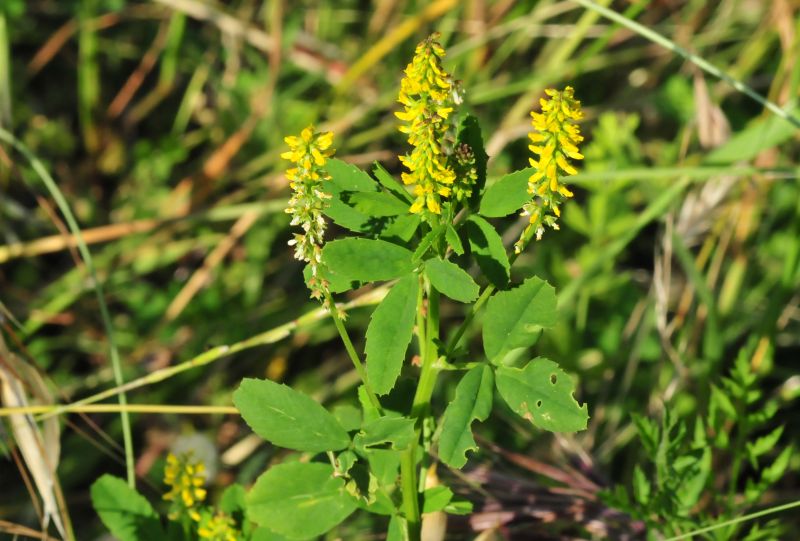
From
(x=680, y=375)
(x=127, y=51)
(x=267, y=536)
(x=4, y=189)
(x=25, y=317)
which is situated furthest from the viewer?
(x=127, y=51)

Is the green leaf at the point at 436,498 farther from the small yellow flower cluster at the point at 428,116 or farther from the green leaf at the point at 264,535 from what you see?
the small yellow flower cluster at the point at 428,116

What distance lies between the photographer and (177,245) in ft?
8.64

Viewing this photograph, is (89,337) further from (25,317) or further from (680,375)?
(680,375)

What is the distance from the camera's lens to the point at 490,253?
119 centimetres

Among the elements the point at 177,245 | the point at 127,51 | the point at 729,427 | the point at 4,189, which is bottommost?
the point at 729,427

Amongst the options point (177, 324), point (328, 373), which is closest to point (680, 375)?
point (328, 373)

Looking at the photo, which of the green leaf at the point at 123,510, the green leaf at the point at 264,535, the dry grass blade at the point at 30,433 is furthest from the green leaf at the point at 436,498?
the dry grass blade at the point at 30,433

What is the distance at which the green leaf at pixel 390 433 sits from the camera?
115 cm

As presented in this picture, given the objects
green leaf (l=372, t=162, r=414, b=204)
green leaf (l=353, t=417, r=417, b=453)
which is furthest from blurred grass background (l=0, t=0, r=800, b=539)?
green leaf (l=372, t=162, r=414, b=204)

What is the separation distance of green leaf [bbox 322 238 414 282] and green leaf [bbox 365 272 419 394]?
0.03 m

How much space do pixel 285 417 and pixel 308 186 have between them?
0.34 m

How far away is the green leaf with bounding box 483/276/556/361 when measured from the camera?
3.89ft

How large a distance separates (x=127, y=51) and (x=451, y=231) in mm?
2259

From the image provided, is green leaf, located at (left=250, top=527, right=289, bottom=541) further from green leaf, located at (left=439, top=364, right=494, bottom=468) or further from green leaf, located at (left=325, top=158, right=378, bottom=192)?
green leaf, located at (left=325, top=158, right=378, bottom=192)
